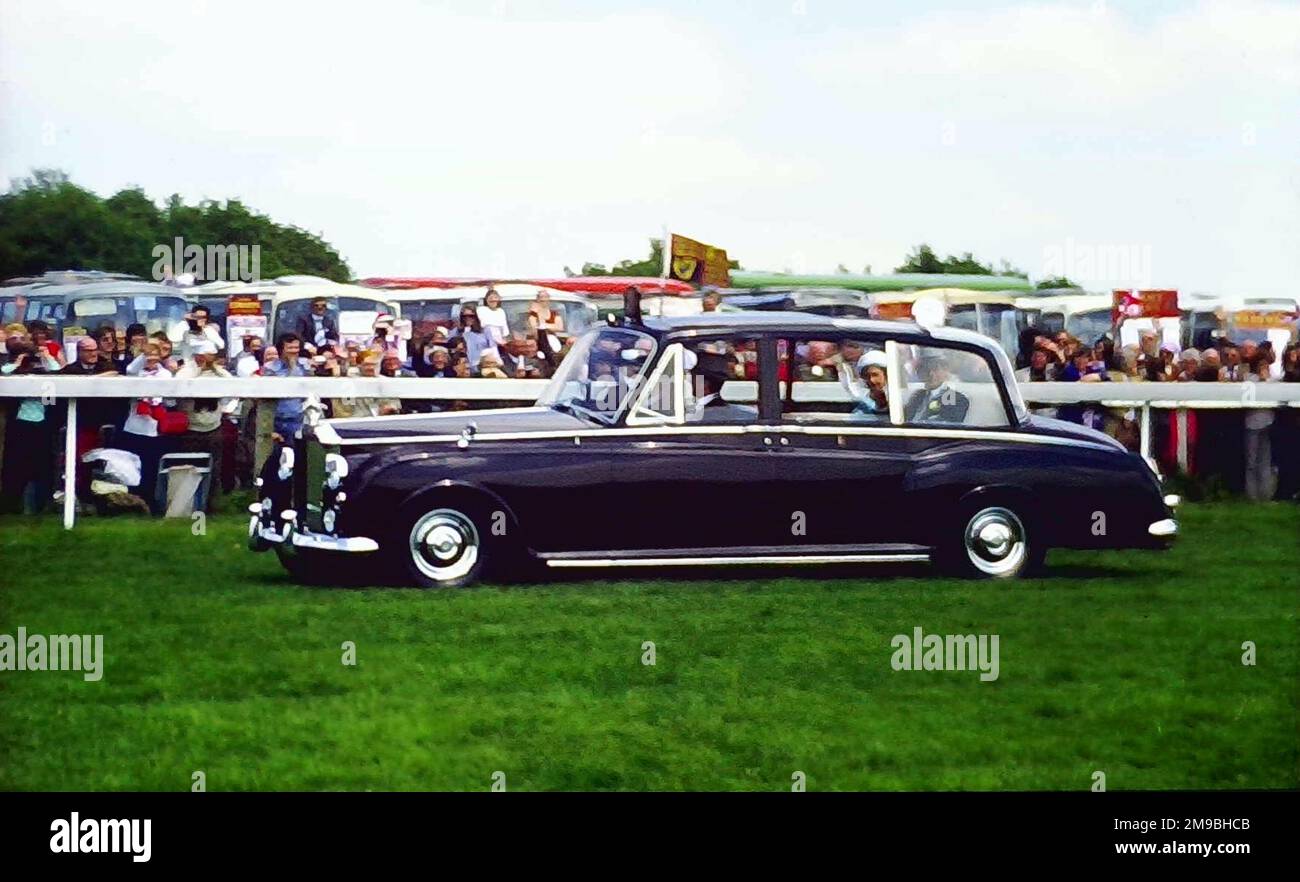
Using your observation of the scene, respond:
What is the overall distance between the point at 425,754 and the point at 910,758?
1.55m

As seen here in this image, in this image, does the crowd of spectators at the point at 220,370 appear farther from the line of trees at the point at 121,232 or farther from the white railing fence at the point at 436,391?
the line of trees at the point at 121,232

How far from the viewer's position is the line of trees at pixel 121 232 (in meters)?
9.25

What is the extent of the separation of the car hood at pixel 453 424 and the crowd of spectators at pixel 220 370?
0.36 metres

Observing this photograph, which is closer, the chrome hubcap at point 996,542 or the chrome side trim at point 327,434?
the chrome hubcap at point 996,542

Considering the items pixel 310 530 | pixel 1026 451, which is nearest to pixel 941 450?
pixel 1026 451

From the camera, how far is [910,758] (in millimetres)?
7496

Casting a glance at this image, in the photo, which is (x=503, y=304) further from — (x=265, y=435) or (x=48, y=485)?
(x=48, y=485)

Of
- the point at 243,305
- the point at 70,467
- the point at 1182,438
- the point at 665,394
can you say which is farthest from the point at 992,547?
the point at 70,467

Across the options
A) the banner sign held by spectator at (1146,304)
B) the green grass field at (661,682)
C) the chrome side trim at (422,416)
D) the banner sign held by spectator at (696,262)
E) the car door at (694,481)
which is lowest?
the green grass field at (661,682)

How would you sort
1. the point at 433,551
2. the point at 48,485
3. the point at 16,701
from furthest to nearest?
1. the point at 48,485
2. the point at 433,551
3. the point at 16,701

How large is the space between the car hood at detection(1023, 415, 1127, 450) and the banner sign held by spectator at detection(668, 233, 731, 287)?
5.58 feet

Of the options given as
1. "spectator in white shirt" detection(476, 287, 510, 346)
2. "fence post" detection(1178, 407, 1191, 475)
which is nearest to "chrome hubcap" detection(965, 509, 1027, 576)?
"fence post" detection(1178, 407, 1191, 475)

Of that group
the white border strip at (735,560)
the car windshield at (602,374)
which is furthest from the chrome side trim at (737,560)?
the car windshield at (602,374)

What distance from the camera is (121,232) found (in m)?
9.93
